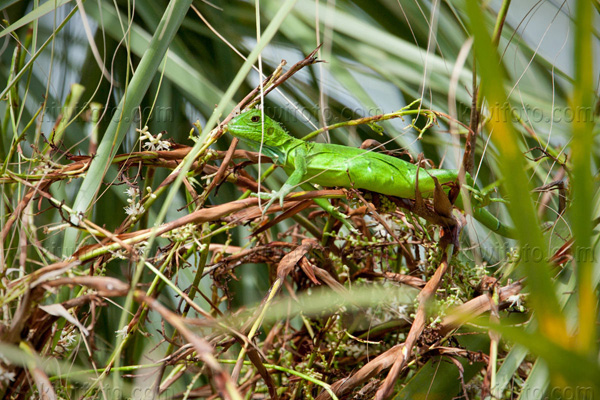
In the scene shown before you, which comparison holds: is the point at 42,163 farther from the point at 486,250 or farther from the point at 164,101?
the point at 486,250

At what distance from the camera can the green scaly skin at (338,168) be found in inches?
38.6

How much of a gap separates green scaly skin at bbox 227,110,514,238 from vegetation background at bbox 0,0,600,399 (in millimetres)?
69

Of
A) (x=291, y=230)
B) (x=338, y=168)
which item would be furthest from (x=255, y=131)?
(x=291, y=230)

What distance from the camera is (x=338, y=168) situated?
1.03 meters

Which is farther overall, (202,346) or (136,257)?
(136,257)

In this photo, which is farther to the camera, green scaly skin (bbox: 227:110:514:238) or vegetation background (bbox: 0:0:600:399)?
green scaly skin (bbox: 227:110:514:238)

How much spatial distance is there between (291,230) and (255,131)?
0.33 m

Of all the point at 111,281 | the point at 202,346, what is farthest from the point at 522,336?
the point at 111,281

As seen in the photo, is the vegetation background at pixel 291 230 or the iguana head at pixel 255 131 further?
the iguana head at pixel 255 131

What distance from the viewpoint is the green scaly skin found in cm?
98

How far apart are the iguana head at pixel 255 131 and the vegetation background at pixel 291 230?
0.21ft

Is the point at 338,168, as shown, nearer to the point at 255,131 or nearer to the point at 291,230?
the point at 255,131

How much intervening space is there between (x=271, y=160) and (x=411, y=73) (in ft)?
1.24

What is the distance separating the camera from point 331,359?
984mm
